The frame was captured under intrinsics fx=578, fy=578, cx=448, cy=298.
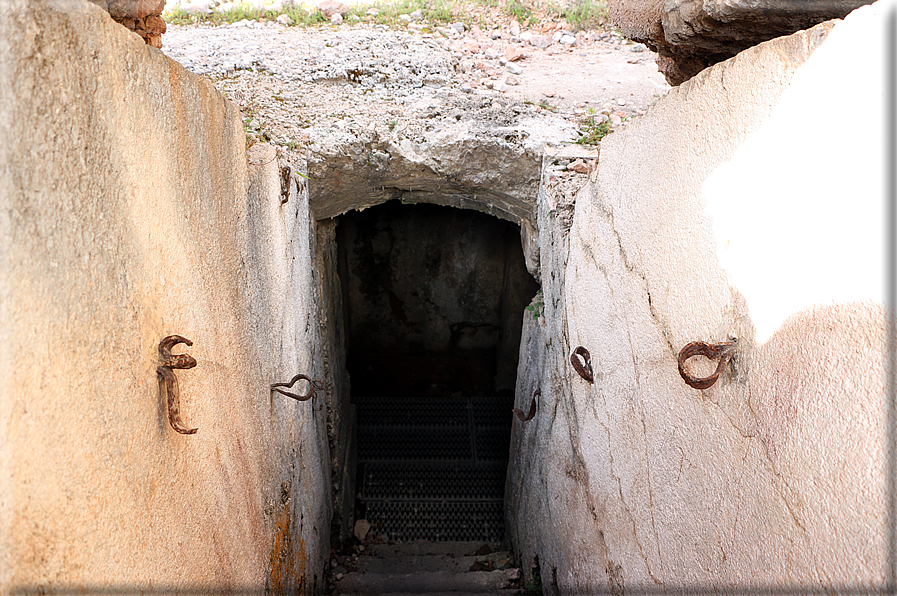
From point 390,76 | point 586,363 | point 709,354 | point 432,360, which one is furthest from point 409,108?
point 432,360

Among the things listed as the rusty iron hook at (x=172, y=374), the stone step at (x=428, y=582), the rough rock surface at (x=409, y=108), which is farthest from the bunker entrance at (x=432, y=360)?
the rusty iron hook at (x=172, y=374)

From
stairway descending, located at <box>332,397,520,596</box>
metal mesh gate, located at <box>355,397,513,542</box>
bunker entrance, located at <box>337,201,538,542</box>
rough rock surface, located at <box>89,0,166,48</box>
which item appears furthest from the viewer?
bunker entrance, located at <box>337,201,538,542</box>

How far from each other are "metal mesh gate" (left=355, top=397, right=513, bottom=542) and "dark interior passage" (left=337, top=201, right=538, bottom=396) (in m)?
0.60

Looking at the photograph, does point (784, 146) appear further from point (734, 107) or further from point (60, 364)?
point (60, 364)

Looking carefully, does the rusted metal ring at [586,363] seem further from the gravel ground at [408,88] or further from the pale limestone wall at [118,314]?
the pale limestone wall at [118,314]

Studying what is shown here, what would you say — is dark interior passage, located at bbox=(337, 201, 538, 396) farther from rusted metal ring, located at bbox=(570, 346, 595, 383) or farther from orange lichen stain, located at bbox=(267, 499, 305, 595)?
rusted metal ring, located at bbox=(570, 346, 595, 383)

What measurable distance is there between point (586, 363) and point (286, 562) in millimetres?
1559

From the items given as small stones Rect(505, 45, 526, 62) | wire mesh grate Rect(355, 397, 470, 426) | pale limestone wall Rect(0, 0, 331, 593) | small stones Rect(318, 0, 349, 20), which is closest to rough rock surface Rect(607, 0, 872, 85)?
pale limestone wall Rect(0, 0, 331, 593)

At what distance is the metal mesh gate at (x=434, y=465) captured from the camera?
187 inches

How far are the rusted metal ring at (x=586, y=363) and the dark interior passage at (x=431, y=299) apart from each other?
3597 mm

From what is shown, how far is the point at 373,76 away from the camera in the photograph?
3562 mm

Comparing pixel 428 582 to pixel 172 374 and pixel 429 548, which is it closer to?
pixel 429 548

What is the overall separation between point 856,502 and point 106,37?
63.6 inches

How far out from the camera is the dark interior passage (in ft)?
19.9
